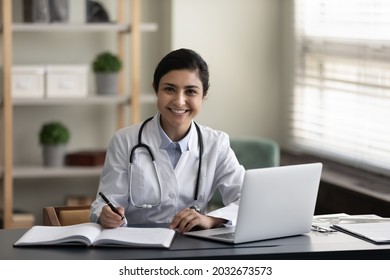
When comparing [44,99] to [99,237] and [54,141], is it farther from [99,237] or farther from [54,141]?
[99,237]

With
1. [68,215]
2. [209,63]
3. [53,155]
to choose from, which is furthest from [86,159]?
[68,215]

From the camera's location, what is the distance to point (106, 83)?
16.3ft

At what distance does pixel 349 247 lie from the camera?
2596 mm

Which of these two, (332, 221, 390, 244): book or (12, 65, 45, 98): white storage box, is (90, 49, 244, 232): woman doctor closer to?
(332, 221, 390, 244): book

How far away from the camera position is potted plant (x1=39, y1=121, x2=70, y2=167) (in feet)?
16.1

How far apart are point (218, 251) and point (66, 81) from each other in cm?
256

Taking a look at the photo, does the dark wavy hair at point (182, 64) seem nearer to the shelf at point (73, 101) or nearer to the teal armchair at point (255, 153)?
the teal armchair at point (255, 153)

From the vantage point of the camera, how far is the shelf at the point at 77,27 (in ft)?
15.5

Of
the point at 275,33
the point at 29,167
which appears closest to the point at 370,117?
the point at 275,33

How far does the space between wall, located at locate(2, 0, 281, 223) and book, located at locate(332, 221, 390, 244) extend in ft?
7.52

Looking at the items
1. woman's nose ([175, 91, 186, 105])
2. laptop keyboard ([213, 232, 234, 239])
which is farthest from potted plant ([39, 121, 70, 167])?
laptop keyboard ([213, 232, 234, 239])

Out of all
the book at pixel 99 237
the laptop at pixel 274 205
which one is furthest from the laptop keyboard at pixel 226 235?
the book at pixel 99 237

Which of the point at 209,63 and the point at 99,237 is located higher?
the point at 209,63
